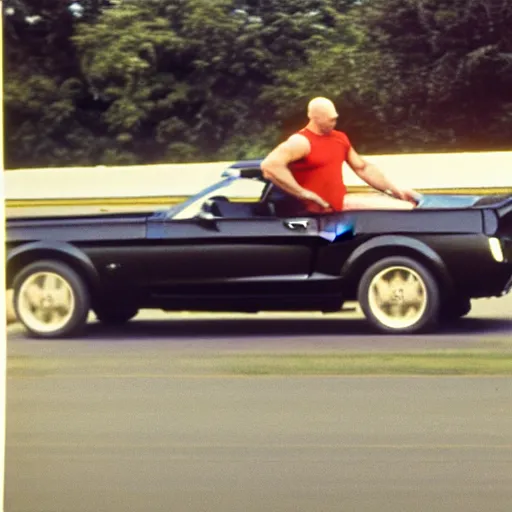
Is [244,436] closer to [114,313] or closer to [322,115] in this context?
[322,115]

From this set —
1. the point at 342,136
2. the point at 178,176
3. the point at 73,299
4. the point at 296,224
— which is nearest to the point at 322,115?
the point at 342,136

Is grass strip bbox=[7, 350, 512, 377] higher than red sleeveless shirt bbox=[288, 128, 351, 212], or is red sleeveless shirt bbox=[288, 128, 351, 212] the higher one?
red sleeveless shirt bbox=[288, 128, 351, 212]

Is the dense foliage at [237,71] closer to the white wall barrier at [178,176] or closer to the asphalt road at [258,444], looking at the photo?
the white wall barrier at [178,176]

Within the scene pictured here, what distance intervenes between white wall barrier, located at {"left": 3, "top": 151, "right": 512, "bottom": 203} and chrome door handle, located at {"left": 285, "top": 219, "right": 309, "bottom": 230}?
97 cm

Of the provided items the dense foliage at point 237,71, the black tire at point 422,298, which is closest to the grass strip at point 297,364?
the black tire at point 422,298

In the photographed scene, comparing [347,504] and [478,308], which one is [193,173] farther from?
[478,308]

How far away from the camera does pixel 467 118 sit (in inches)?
253

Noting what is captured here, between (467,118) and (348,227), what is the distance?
2345mm

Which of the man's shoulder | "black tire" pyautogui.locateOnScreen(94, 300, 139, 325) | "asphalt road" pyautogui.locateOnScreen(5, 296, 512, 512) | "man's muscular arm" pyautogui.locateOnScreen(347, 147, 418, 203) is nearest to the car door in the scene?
"black tire" pyautogui.locateOnScreen(94, 300, 139, 325)

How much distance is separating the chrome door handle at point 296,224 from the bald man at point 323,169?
257 millimetres

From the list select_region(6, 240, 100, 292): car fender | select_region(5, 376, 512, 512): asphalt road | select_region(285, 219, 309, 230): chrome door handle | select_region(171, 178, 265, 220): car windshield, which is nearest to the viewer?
select_region(5, 376, 512, 512): asphalt road

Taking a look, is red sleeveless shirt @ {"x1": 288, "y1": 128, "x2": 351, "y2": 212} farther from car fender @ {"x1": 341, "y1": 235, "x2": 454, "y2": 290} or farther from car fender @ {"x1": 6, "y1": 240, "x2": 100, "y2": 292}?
car fender @ {"x1": 6, "y1": 240, "x2": 100, "y2": 292}

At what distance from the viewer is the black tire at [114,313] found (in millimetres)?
9508

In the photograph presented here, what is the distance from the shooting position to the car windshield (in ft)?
24.9
